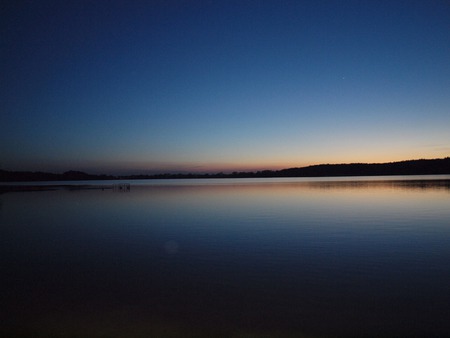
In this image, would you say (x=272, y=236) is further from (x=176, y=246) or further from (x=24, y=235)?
(x=24, y=235)

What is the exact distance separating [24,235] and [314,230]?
20.9 metres

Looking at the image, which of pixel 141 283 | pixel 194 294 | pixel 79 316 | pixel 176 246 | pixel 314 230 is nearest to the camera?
pixel 79 316

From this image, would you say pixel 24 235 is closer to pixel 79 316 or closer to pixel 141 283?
pixel 141 283

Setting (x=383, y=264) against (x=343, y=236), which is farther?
(x=343, y=236)

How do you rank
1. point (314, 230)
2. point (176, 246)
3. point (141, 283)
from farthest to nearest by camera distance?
point (314, 230), point (176, 246), point (141, 283)

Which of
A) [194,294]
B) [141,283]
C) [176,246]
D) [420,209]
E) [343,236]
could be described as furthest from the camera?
[420,209]

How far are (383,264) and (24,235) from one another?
23238mm

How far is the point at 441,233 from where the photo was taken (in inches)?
820

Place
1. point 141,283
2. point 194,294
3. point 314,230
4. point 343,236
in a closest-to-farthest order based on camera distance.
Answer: point 194,294
point 141,283
point 343,236
point 314,230

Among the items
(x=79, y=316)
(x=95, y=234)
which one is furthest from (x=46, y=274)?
(x=95, y=234)

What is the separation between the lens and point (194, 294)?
1080 cm

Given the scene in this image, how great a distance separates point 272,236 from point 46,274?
42.6 feet

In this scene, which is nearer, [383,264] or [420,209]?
[383,264]

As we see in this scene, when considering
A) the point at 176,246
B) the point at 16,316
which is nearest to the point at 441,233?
the point at 176,246
